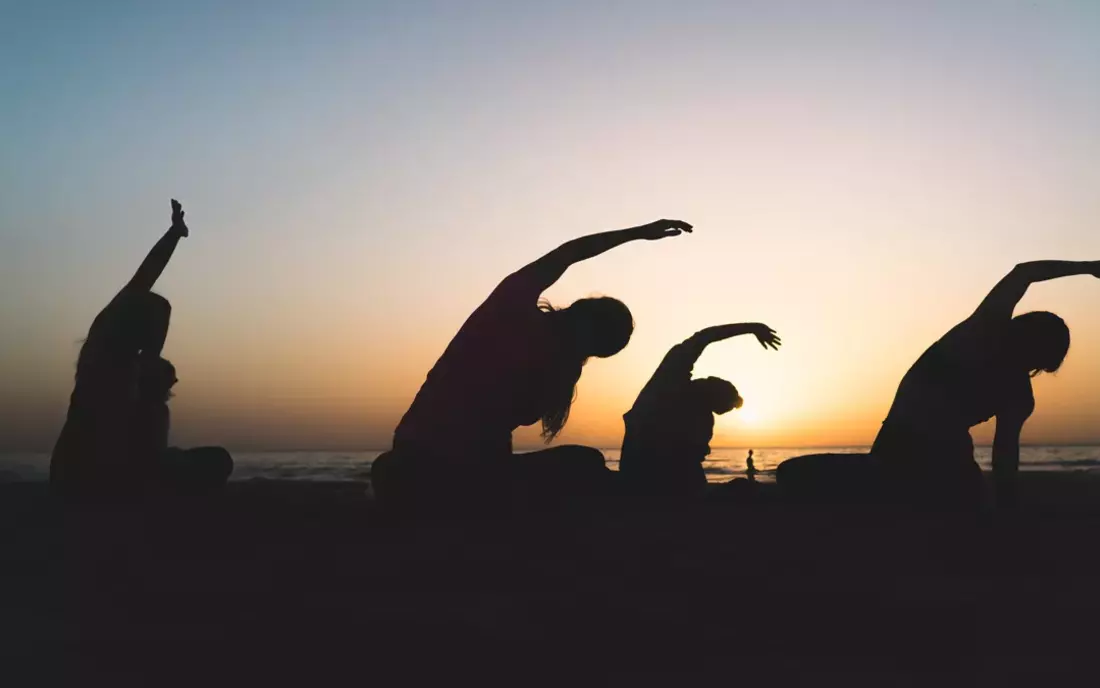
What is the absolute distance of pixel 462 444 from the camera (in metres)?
4.07

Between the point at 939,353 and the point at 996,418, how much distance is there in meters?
0.46

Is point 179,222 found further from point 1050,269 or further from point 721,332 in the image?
point 1050,269

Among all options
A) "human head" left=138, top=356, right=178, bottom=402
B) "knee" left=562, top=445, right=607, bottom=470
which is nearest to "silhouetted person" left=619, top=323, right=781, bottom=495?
"knee" left=562, top=445, right=607, bottom=470

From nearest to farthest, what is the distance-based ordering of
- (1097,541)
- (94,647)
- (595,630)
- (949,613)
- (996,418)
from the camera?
1. (94,647)
2. (595,630)
3. (949,613)
4. (1097,541)
5. (996,418)

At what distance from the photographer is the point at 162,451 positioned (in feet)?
16.8

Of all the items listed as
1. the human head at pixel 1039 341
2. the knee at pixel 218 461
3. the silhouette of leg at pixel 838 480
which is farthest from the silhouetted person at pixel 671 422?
the knee at pixel 218 461

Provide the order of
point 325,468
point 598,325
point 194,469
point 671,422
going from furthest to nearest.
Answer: point 325,468 < point 671,422 < point 194,469 < point 598,325

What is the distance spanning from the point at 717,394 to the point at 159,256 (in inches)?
134

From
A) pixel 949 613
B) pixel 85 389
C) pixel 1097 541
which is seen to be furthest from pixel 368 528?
pixel 1097 541

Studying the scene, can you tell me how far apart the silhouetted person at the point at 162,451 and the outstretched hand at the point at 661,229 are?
260cm

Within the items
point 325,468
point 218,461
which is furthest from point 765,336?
point 325,468

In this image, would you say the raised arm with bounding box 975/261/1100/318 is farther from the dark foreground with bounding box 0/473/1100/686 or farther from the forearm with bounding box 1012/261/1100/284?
the dark foreground with bounding box 0/473/1100/686

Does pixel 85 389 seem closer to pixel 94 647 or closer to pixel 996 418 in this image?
pixel 94 647

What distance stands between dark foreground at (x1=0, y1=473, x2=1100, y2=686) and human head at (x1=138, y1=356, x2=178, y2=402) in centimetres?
117
